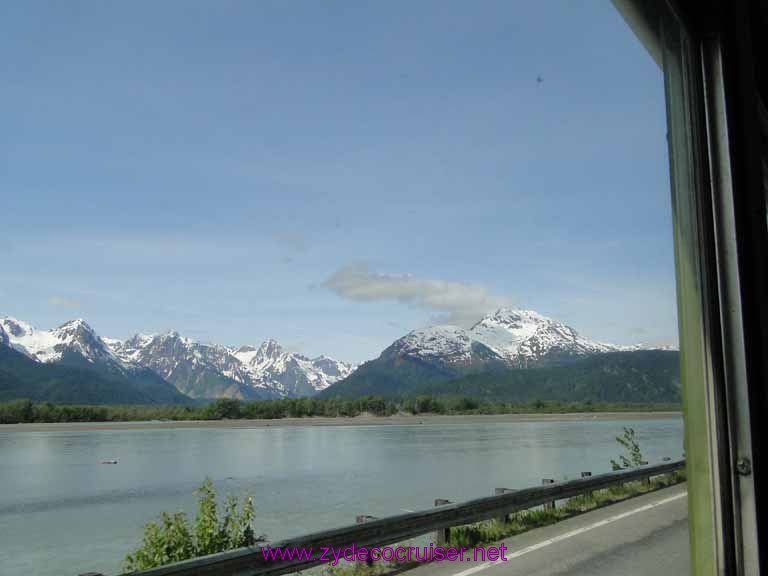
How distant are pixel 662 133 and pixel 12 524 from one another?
18.8 metres

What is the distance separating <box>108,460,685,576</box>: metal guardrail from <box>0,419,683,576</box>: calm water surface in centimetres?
82

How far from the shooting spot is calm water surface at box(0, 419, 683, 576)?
11393 mm

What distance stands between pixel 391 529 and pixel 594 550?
164cm

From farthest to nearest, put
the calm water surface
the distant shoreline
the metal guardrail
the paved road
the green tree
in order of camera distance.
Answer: the distant shoreline < the calm water surface < the green tree < the paved road < the metal guardrail

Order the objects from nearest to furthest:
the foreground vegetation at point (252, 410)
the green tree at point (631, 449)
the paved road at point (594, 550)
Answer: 1. the paved road at point (594, 550)
2. the green tree at point (631, 449)
3. the foreground vegetation at point (252, 410)

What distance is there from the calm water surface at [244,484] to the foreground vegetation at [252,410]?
4418 centimetres

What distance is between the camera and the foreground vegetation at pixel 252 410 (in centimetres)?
8231

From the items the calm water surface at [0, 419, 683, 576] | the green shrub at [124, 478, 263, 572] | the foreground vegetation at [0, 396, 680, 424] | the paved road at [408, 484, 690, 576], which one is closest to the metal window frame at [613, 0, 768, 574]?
the calm water surface at [0, 419, 683, 576]

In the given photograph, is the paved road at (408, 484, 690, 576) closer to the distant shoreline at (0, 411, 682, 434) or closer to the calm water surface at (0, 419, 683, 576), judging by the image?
the calm water surface at (0, 419, 683, 576)

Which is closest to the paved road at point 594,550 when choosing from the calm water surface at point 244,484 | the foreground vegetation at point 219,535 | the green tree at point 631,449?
the foreground vegetation at point 219,535

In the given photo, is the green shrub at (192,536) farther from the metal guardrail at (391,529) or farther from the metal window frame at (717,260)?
the metal window frame at (717,260)

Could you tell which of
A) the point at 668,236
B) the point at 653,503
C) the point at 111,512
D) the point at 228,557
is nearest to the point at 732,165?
the point at 668,236

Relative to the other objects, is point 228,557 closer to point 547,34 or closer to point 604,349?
point 604,349

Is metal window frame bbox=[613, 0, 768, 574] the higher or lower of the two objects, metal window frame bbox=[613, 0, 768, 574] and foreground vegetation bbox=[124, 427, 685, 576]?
the higher
